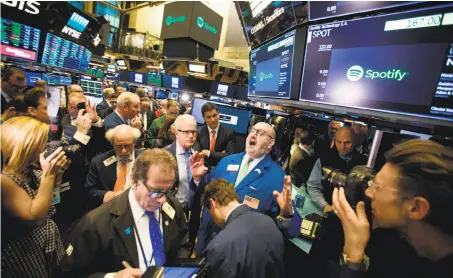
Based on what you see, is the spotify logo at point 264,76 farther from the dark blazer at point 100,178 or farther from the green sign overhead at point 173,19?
the green sign overhead at point 173,19

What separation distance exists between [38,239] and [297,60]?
2511 millimetres

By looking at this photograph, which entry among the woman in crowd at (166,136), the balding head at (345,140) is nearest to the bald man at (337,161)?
the balding head at (345,140)

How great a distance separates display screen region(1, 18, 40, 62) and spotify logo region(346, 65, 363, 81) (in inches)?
193

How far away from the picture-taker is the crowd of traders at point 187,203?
3.01 feet

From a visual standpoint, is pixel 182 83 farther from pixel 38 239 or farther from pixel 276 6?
pixel 38 239

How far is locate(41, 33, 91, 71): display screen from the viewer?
14.5ft

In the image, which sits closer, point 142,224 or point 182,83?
point 142,224

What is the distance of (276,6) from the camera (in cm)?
237

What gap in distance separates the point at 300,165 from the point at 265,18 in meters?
1.73

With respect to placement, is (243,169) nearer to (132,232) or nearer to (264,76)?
(264,76)

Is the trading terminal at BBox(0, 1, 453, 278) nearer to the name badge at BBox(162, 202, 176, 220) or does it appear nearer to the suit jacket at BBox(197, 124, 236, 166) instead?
the name badge at BBox(162, 202, 176, 220)

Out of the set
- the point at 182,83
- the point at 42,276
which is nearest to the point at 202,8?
the point at 182,83

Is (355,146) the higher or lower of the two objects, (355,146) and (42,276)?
the higher

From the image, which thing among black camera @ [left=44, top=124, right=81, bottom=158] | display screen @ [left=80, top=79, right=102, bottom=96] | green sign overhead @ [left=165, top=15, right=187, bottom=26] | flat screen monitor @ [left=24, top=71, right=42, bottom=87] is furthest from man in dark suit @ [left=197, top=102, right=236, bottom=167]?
green sign overhead @ [left=165, top=15, right=187, bottom=26]
